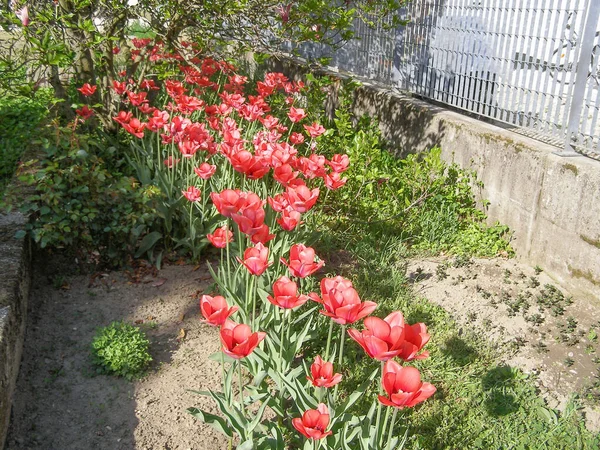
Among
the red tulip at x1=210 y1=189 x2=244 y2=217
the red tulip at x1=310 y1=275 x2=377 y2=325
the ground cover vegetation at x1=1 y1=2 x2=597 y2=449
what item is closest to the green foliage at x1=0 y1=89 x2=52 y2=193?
the ground cover vegetation at x1=1 y1=2 x2=597 y2=449

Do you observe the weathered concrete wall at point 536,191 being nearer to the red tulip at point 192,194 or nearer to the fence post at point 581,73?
the fence post at point 581,73

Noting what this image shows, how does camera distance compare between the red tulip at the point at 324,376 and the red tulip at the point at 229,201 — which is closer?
the red tulip at the point at 324,376

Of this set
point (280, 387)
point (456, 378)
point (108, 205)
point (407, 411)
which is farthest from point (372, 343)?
point (108, 205)

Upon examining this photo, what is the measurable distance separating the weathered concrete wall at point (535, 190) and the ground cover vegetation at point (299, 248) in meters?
0.18

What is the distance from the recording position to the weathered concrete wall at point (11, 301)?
111 inches

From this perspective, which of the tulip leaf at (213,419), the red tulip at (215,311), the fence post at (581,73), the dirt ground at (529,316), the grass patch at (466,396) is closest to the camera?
the red tulip at (215,311)

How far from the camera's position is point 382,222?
4945 mm

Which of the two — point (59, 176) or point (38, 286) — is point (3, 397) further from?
point (59, 176)

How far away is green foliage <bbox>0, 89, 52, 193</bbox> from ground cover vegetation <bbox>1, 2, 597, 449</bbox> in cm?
75

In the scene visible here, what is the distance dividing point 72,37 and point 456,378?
3529mm

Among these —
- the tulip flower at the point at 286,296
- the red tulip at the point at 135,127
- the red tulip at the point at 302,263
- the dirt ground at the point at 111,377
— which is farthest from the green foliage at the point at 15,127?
the tulip flower at the point at 286,296

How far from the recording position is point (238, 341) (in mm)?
2094

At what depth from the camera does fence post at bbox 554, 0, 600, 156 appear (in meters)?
4.24

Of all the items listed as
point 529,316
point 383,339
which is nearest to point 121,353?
point 383,339
